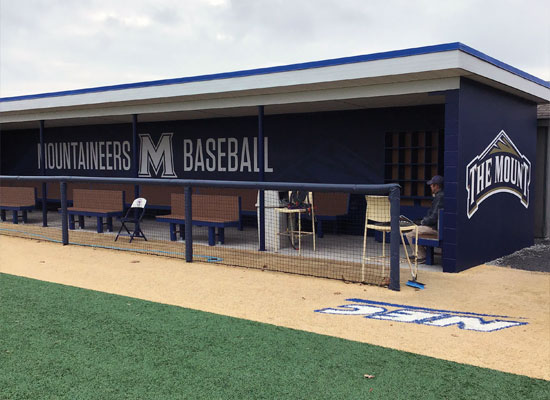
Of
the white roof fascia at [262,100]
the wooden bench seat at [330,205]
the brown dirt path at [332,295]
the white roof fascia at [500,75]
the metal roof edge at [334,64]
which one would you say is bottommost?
the brown dirt path at [332,295]

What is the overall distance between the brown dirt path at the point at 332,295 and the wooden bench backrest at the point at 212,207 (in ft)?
5.44

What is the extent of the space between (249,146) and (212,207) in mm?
3139

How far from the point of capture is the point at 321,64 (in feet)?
26.7

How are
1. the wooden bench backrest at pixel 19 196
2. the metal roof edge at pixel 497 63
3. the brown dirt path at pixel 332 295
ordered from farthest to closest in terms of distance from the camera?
the wooden bench backrest at pixel 19 196 → the metal roof edge at pixel 497 63 → the brown dirt path at pixel 332 295

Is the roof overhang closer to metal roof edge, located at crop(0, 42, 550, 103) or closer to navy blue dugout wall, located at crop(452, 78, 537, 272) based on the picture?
metal roof edge, located at crop(0, 42, 550, 103)

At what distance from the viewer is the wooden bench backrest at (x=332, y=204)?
1080 centimetres

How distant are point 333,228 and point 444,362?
708 cm

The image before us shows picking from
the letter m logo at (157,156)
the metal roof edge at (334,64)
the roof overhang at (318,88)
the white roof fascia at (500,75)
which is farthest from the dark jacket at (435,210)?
the letter m logo at (157,156)

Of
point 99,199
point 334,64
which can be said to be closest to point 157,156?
point 99,199

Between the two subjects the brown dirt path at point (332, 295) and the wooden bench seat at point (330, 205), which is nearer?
the brown dirt path at point (332, 295)

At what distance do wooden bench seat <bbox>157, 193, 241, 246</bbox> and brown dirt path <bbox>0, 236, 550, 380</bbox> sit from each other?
131 centimetres

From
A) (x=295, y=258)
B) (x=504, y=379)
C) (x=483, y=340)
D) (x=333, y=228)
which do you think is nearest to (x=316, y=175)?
(x=333, y=228)

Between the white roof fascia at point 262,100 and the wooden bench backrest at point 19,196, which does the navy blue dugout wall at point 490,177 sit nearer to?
the white roof fascia at point 262,100

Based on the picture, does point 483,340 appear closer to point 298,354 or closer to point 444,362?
point 444,362
